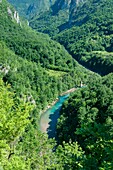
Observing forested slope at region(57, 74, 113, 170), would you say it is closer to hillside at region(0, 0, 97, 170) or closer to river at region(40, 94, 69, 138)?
river at region(40, 94, 69, 138)

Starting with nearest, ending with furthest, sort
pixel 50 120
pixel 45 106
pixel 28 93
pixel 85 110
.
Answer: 1. pixel 85 110
2. pixel 50 120
3. pixel 28 93
4. pixel 45 106

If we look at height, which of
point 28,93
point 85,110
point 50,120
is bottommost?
point 50,120

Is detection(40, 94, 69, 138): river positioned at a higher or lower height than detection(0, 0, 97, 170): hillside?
lower

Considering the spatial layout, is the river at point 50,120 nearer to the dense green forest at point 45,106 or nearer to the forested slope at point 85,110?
the dense green forest at point 45,106

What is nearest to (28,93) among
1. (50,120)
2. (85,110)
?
(50,120)

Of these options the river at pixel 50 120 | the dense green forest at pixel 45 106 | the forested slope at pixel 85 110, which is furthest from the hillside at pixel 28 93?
the forested slope at pixel 85 110

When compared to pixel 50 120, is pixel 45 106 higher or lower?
higher

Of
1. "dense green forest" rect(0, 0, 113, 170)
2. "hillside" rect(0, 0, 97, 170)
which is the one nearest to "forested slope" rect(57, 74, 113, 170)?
"dense green forest" rect(0, 0, 113, 170)

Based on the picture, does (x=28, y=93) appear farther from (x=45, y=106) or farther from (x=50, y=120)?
(x=50, y=120)

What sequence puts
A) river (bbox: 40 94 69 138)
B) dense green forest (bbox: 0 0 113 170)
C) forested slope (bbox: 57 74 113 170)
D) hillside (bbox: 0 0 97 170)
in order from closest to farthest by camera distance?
1. dense green forest (bbox: 0 0 113 170)
2. hillside (bbox: 0 0 97 170)
3. forested slope (bbox: 57 74 113 170)
4. river (bbox: 40 94 69 138)
